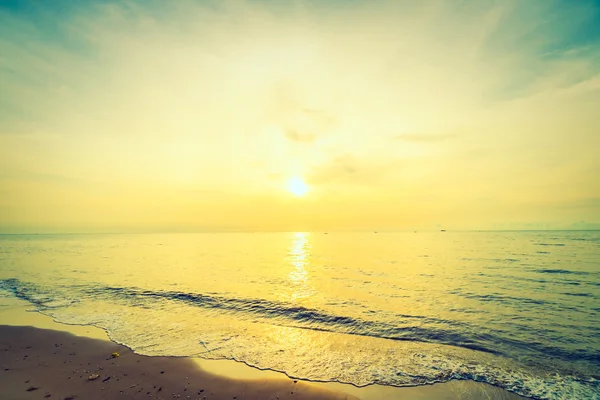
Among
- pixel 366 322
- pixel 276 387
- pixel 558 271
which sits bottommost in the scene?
pixel 558 271

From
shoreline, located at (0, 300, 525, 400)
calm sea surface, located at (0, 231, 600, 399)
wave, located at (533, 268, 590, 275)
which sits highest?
shoreline, located at (0, 300, 525, 400)

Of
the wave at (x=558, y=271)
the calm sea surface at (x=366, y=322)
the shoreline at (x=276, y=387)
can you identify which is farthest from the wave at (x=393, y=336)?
the wave at (x=558, y=271)

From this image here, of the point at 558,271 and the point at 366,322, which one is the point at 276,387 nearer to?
the point at 366,322

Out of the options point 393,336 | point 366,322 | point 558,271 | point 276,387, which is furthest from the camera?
→ point 558,271

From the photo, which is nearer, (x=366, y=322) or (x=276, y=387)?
(x=276, y=387)

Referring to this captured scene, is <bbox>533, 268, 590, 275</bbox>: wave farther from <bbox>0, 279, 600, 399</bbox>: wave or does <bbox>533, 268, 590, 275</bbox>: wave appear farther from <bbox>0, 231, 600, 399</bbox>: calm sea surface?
<bbox>0, 279, 600, 399</bbox>: wave

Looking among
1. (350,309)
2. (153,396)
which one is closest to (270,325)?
(350,309)

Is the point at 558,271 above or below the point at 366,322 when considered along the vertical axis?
below

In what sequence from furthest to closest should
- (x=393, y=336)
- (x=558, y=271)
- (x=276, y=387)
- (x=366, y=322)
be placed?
(x=558, y=271)
(x=366, y=322)
(x=393, y=336)
(x=276, y=387)

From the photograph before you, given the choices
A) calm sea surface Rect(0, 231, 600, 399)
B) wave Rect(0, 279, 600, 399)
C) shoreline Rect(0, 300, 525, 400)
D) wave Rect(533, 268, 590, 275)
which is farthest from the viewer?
wave Rect(533, 268, 590, 275)

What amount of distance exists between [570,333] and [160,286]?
35957mm

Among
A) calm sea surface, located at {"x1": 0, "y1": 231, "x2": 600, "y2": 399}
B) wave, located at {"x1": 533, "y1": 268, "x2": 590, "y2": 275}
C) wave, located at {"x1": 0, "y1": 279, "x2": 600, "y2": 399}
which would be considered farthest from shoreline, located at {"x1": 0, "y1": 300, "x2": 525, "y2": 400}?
wave, located at {"x1": 533, "y1": 268, "x2": 590, "y2": 275}

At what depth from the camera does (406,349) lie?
47.8ft

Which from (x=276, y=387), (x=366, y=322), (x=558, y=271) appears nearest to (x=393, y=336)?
(x=366, y=322)
